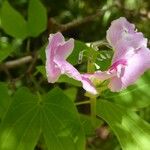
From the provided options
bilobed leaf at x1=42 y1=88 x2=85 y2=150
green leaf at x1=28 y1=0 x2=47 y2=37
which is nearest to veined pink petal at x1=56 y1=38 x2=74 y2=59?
bilobed leaf at x1=42 y1=88 x2=85 y2=150

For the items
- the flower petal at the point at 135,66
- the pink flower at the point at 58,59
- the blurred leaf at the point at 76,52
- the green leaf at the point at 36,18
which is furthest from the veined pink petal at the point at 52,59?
the green leaf at the point at 36,18

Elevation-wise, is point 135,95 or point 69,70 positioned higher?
point 69,70

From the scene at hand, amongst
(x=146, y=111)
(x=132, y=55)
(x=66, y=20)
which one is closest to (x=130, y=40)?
(x=132, y=55)

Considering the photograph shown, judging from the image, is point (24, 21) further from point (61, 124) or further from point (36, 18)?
point (61, 124)

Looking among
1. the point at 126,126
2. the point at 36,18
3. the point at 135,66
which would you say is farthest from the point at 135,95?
the point at 36,18

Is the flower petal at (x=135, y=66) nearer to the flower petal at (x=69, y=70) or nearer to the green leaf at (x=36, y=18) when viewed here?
the flower petal at (x=69, y=70)
